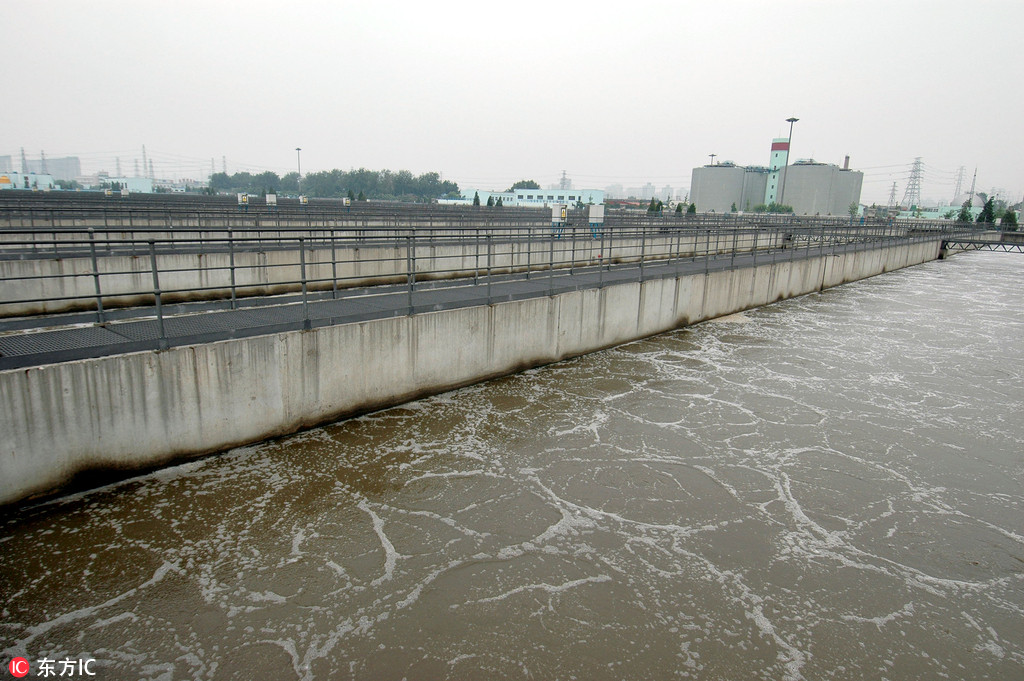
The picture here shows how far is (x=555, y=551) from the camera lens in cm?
617

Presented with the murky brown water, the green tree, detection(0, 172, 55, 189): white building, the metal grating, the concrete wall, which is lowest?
the murky brown water

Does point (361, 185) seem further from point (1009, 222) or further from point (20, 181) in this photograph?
point (1009, 222)

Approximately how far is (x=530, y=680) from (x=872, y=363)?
13.4 m

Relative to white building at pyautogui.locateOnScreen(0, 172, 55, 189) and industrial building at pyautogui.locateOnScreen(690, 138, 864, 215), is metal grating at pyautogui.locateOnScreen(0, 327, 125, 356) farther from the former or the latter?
industrial building at pyautogui.locateOnScreen(690, 138, 864, 215)

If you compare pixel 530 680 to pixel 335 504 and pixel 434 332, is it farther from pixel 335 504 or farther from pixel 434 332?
pixel 434 332

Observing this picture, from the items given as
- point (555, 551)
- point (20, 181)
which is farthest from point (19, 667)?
point (20, 181)

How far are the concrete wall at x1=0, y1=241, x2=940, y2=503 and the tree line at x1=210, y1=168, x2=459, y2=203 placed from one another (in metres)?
120

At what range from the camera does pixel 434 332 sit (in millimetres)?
10477

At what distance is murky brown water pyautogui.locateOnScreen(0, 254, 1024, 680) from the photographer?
4.78m

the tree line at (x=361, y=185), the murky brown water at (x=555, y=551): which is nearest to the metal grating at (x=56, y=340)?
the murky brown water at (x=555, y=551)

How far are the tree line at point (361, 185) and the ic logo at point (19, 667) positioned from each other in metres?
127

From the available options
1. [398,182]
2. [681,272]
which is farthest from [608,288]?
[398,182]

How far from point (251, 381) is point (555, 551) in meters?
4.82

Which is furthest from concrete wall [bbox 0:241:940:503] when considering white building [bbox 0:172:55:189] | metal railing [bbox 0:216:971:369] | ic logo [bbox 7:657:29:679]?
white building [bbox 0:172:55:189]
